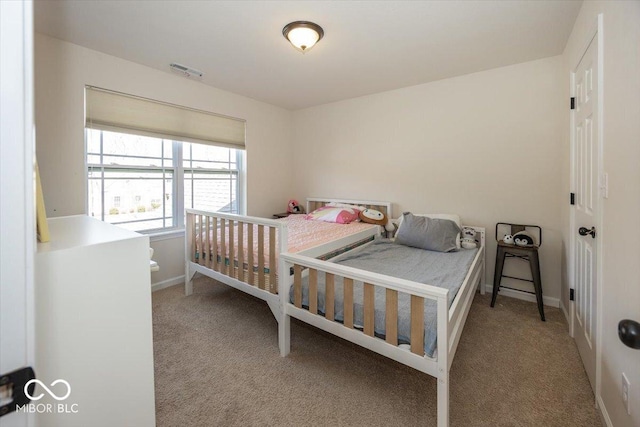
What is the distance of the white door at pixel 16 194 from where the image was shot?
1.66ft

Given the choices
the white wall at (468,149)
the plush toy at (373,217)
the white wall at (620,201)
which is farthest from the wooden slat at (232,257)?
the white wall at (620,201)

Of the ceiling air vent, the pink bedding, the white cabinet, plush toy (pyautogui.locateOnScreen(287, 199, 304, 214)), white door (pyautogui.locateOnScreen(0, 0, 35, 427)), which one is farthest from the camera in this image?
plush toy (pyautogui.locateOnScreen(287, 199, 304, 214))

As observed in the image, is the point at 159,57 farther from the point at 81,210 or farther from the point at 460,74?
the point at 460,74

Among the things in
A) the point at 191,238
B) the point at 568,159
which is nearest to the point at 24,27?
the point at 191,238

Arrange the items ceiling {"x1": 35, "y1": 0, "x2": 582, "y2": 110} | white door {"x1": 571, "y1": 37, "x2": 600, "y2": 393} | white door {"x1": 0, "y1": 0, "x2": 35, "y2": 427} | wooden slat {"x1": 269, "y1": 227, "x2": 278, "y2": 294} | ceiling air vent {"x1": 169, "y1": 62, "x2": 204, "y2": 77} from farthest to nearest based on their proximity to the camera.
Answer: ceiling air vent {"x1": 169, "y1": 62, "x2": 204, "y2": 77} → wooden slat {"x1": 269, "y1": 227, "x2": 278, "y2": 294} → ceiling {"x1": 35, "y1": 0, "x2": 582, "y2": 110} → white door {"x1": 571, "y1": 37, "x2": 600, "y2": 393} → white door {"x1": 0, "y1": 0, "x2": 35, "y2": 427}

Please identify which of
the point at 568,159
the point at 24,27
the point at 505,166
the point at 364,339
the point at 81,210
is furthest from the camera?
the point at 505,166

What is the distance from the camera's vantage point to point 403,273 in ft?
6.79

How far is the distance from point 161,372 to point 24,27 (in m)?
1.89

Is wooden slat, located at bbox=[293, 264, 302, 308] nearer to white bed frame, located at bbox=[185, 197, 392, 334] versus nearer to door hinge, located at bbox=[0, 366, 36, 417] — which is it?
Answer: white bed frame, located at bbox=[185, 197, 392, 334]

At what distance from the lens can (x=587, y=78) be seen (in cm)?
176

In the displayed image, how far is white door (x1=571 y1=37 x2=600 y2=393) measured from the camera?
156 centimetres

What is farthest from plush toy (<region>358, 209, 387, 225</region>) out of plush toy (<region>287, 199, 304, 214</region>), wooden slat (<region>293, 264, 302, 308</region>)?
wooden slat (<region>293, 264, 302, 308</region>)

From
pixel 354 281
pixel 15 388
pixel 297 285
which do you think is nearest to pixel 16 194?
pixel 15 388

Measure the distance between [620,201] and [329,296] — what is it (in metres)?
1.43
